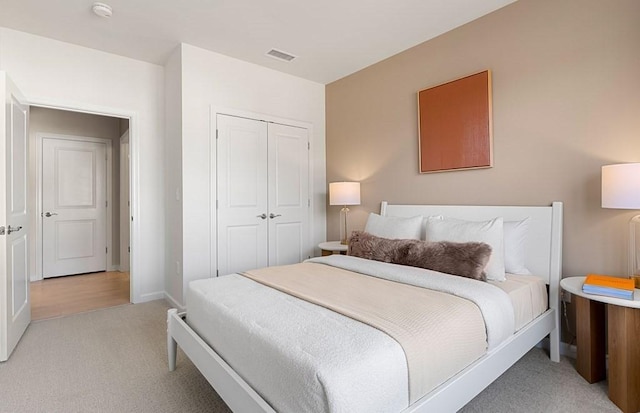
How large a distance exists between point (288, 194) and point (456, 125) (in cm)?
206

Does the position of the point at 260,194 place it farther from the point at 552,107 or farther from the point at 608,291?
the point at 608,291

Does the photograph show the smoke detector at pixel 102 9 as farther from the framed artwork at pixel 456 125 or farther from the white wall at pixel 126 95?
the framed artwork at pixel 456 125

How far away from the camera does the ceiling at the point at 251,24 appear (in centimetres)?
260

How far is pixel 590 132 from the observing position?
2.25 meters

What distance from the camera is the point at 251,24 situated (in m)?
2.90

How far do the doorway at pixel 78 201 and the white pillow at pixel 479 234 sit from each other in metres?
3.74

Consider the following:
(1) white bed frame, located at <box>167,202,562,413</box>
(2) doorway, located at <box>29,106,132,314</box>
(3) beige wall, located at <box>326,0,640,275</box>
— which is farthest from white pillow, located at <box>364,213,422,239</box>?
(2) doorway, located at <box>29,106,132,314</box>

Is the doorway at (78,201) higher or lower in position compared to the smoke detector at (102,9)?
lower

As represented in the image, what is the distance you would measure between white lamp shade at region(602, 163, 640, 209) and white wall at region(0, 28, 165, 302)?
3951 millimetres

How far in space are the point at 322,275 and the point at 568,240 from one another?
5.86 feet

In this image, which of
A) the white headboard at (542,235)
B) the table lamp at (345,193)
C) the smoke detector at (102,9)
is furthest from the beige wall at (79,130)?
the white headboard at (542,235)

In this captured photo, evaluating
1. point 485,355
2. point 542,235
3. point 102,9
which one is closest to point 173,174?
point 102,9

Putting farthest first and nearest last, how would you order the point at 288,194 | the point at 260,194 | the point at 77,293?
1. the point at 288,194
2. the point at 77,293
3. the point at 260,194

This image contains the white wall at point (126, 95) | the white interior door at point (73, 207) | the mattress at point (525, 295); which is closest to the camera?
the mattress at point (525, 295)
